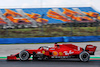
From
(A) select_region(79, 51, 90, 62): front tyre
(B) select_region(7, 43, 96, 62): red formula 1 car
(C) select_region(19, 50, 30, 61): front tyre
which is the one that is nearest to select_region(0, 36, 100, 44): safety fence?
(C) select_region(19, 50, 30, 61): front tyre

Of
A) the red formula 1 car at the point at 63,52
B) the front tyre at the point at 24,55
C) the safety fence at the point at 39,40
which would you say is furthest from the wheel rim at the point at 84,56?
the safety fence at the point at 39,40

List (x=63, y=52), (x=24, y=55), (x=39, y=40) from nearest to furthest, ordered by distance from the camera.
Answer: (x=63, y=52)
(x=24, y=55)
(x=39, y=40)

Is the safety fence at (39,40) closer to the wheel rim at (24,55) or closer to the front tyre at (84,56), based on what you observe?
the wheel rim at (24,55)

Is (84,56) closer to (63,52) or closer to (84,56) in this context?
(84,56)

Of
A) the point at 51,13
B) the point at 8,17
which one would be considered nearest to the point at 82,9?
the point at 51,13

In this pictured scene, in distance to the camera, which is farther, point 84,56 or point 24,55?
point 24,55

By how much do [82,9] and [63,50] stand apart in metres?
Result: 21.5

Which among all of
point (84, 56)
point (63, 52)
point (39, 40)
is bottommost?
point (84, 56)

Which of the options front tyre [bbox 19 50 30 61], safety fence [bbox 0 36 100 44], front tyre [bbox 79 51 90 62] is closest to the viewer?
front tyre [bbox 79 51 90 62]

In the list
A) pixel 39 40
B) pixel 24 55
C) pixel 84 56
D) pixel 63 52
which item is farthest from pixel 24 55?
pixel 39 40

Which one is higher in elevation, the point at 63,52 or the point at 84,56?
the point at 63,52

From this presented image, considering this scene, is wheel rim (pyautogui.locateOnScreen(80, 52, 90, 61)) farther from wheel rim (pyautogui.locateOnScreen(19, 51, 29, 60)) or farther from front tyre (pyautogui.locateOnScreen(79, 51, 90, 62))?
wheel rim (pyautogui.locateOnScreen(19, 51, 29, 60))

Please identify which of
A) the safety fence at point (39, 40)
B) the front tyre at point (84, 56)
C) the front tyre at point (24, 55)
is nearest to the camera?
the front tyre at point (84, 56)

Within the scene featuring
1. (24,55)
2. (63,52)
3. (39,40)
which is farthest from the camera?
(39,40)
